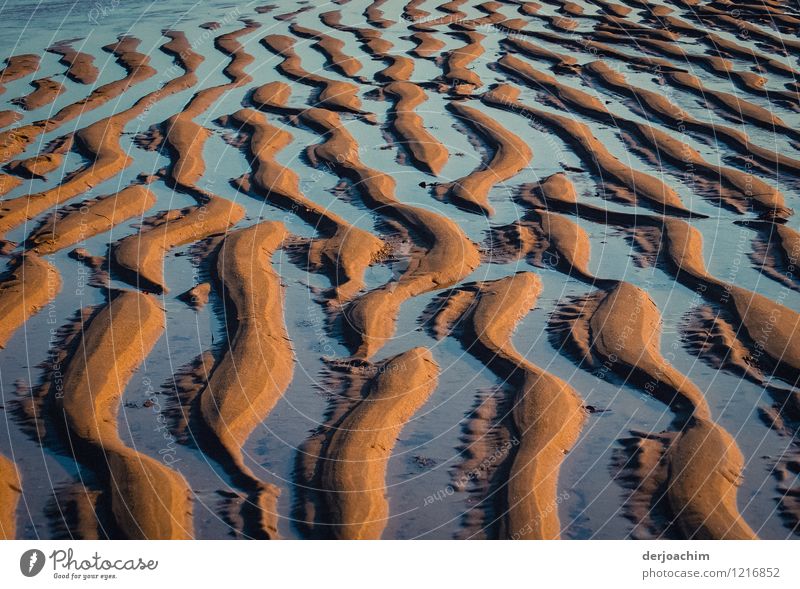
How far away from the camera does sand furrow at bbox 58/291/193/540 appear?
287 centimetres

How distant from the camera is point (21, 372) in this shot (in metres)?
3.70

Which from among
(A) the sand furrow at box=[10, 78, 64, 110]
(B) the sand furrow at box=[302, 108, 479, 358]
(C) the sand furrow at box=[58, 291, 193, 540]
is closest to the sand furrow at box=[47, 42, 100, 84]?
(A) the sand furrow at box=[10, 78, 64, 110]

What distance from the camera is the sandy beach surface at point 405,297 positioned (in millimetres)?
2963

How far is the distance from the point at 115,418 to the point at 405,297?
1.43 meters

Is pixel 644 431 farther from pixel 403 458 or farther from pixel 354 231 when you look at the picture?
pixel 354 231

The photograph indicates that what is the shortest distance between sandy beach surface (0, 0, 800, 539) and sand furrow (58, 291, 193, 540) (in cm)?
1

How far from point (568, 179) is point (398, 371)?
2.34 meters

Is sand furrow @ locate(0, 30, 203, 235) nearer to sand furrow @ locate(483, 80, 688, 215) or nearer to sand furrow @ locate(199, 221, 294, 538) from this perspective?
sand furrow @ locate(199, 221, 294, 538)

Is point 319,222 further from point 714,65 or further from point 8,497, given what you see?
point 714,65

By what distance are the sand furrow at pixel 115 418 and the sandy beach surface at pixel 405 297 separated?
0.04 ft

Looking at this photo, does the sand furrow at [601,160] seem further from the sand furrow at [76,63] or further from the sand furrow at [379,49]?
the sand furrow at [76,63]

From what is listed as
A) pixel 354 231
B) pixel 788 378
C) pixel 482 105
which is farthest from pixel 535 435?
pixel 482 105

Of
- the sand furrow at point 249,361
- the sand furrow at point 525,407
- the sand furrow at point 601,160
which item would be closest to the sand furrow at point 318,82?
the sand furrow at point 601,160

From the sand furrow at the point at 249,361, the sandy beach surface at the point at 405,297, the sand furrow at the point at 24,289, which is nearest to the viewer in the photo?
the sandy beach surface at the point at 405,297
